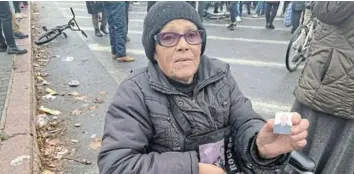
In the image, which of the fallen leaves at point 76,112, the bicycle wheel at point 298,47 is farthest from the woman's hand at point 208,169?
the bicycle wheel at point 298,47

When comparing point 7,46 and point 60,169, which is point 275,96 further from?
point 7,46

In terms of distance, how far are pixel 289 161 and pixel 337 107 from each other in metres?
0.68

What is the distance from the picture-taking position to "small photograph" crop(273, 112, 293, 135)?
1.30m

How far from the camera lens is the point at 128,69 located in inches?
232

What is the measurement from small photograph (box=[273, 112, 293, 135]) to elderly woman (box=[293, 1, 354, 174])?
1012 mm

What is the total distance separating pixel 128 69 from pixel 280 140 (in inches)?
181

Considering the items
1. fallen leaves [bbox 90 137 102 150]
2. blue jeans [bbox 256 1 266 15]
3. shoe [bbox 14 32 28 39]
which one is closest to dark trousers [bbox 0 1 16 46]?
shoe [bbox 14 32 28 39]

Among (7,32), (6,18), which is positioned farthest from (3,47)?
(6,18)

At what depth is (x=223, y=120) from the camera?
1725 millimetres

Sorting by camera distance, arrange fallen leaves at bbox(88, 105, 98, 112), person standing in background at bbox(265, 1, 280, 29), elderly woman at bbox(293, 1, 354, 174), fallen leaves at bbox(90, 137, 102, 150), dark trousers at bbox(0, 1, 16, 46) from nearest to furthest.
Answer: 1. elderly woman at bbox(293, 1, 354, 174)
2. fallen leaves at bbox(90, 137, 102, 150)
3. fallen leaves at bbox(88, 105, 98, 112)
4. dark trousers at bbox(0, 1, 16, 46)
5. person standing in background at bbox(265, 1, 280, 29)

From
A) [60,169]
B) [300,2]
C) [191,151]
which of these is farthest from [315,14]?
[300,2]

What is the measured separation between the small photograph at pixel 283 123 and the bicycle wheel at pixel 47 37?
6699 millimetres

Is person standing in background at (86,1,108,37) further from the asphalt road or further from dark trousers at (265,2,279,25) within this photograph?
dark trousers at (265,2,279,25)

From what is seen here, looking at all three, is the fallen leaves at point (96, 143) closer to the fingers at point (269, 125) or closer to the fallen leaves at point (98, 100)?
the fallen leaves at point (98, 100)
